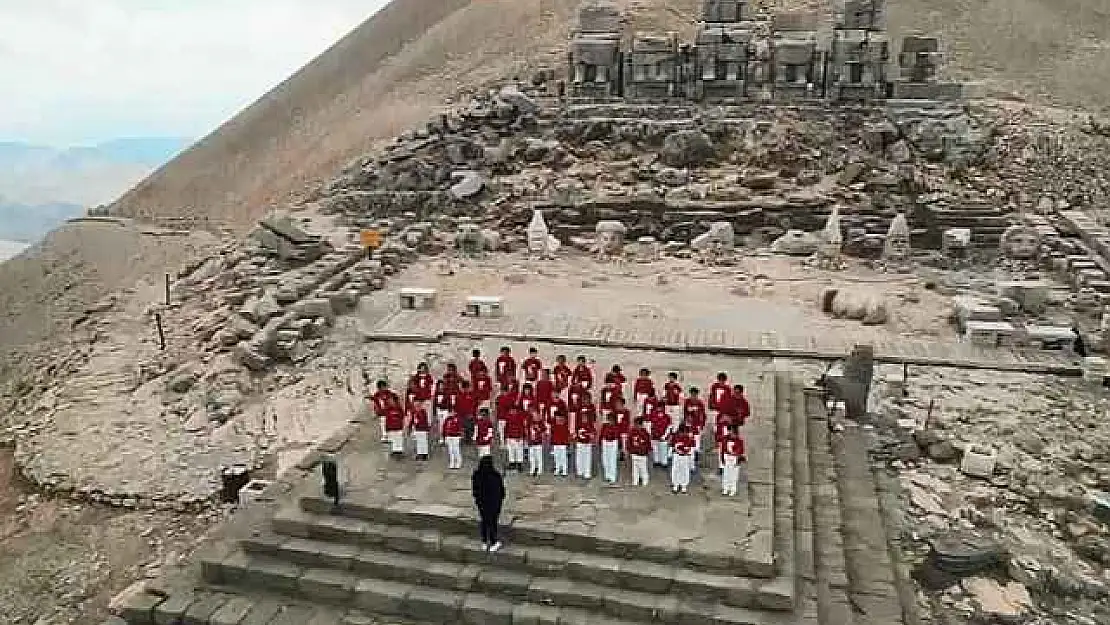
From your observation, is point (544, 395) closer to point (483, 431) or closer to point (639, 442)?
point (483, 431)

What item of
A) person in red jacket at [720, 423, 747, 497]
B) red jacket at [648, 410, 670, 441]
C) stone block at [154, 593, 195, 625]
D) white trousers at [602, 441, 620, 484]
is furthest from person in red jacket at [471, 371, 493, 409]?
stone block at [154, 593, 195, 625]

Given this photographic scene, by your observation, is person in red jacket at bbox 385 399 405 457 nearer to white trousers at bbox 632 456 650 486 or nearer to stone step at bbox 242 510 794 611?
stone step at bbox 242 510 794 611

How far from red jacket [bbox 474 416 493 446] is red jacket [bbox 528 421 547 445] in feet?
1.37

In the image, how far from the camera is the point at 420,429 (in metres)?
9.30

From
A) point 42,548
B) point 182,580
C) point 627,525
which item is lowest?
point 42,548

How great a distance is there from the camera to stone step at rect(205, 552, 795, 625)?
7395 mm

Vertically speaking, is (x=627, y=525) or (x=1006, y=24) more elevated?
(x=1006, y=24)

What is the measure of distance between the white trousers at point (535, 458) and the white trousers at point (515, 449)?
11 centimetres

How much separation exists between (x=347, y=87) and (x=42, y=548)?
2887 cm

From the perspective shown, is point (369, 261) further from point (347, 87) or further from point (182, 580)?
point (347, 87)

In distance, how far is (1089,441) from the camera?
1134 cm

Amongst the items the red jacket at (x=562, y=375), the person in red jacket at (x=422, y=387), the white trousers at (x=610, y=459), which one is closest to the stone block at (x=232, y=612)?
the person in red jacket at (x=422, y=387)

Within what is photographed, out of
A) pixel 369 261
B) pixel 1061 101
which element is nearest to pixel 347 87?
pixel 369 261

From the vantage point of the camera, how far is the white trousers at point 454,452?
29.9ft
